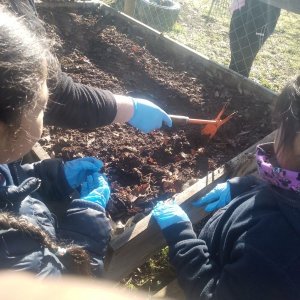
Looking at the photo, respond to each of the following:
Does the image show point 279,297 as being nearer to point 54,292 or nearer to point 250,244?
point 250,244

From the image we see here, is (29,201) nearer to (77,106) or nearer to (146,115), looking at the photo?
(77,106)

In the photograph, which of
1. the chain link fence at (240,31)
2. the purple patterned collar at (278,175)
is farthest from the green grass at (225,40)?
the purple patterned collar at (278,175)

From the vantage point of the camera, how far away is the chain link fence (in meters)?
3.68

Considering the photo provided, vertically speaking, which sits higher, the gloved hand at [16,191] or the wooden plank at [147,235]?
the gloved hand at [16,191]

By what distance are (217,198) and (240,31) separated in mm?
2683

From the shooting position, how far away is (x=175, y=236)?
5.32ft

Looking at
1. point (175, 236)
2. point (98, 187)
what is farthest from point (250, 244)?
point (98, 187)

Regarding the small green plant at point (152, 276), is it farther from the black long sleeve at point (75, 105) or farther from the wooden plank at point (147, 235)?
the black long sleeve at point (75, 105)

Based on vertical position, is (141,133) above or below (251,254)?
below

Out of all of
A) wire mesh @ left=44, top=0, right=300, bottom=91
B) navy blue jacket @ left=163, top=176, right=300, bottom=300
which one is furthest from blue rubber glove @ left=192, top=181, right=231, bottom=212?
wire mesh @ left=44, top=0, right=300, bottom=91

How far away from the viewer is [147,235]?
180cm

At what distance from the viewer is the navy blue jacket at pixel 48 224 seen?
1148 millimetres

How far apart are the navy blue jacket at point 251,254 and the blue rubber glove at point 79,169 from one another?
856 mm

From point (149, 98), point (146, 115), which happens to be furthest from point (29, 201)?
Answer: point (149, 98)
